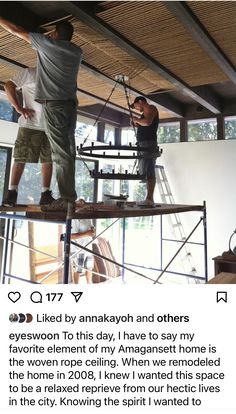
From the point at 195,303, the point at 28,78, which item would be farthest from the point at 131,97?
the point at 195,303

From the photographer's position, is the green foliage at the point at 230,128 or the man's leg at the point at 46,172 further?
the green foliage at the point at 230,128

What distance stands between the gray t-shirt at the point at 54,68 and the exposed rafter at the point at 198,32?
0.64 metres

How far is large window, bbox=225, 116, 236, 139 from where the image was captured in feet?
13.3

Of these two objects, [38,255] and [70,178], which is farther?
[38,255]

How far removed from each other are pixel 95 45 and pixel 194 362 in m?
2.09

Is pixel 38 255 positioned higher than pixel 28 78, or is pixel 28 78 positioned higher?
pixel 28 78

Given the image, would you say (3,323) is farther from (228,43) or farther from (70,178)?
(228,43)

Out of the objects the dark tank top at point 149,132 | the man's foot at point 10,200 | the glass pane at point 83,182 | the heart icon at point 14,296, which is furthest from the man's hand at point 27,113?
the glass pane at point 83,182

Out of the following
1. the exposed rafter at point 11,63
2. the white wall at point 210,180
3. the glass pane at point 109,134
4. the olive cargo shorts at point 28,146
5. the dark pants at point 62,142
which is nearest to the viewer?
the dark pants at point 62,142

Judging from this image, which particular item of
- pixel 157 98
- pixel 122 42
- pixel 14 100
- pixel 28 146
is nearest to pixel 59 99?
pixel 14 100

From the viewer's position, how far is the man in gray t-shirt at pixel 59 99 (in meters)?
1.44

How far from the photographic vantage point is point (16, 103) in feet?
5.49

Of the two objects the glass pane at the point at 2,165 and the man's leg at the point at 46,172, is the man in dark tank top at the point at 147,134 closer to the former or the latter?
the man's leg at the point at 46,172

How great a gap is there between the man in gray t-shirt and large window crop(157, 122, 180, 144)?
10.5ft
